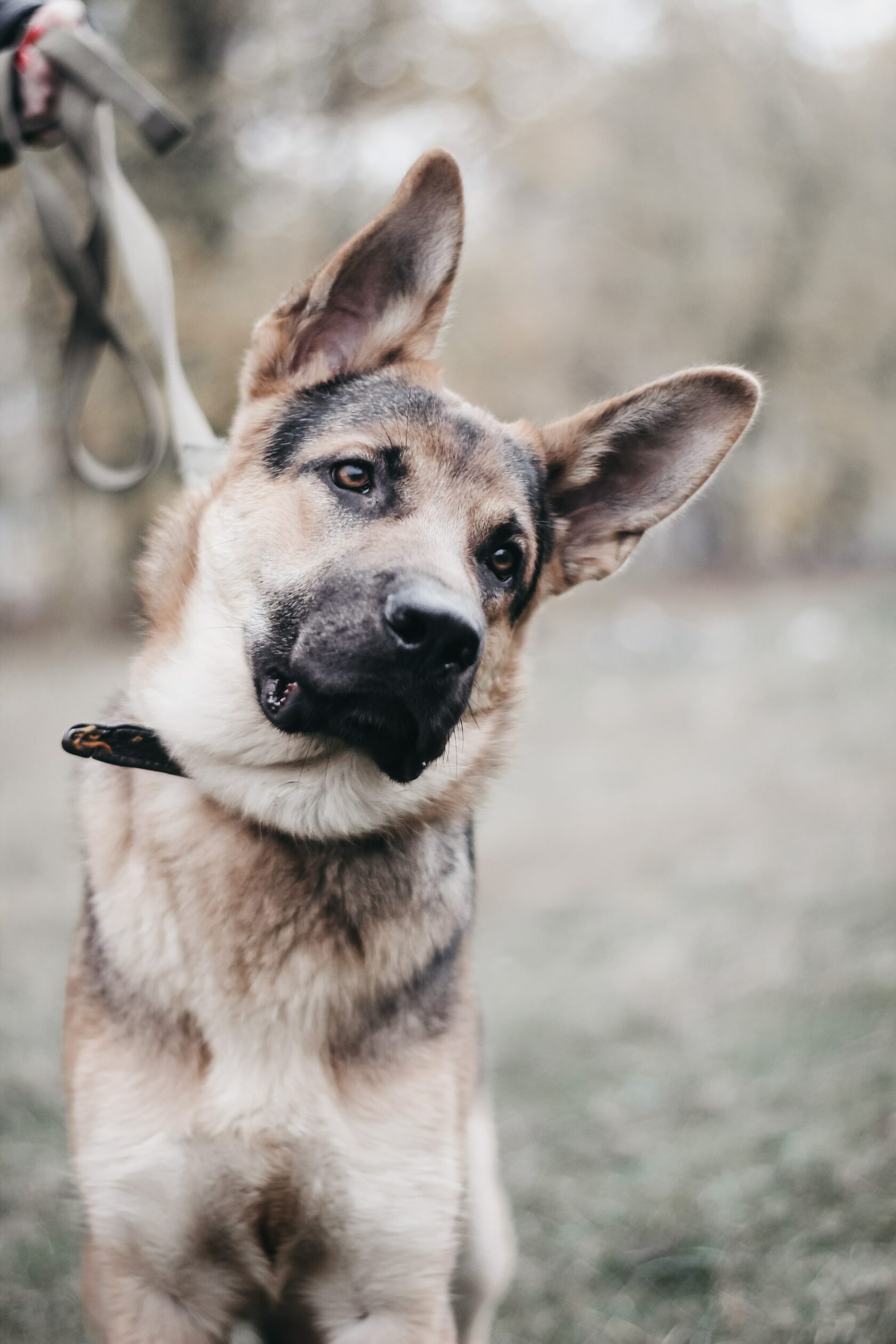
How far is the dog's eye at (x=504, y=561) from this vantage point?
2.56 metres

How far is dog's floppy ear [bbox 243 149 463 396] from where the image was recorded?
2479 millimetres

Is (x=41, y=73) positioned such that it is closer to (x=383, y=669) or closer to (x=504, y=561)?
(x=504, y=561)

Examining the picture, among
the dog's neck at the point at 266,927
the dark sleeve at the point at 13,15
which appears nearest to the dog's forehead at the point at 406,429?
the dog's neck at the point at 266,927

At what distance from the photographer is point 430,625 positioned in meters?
2.01

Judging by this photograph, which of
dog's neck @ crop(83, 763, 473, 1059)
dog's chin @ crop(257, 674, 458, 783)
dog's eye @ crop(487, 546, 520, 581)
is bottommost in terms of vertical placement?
dog's neck @ crop(83, 763, 473, 1059)

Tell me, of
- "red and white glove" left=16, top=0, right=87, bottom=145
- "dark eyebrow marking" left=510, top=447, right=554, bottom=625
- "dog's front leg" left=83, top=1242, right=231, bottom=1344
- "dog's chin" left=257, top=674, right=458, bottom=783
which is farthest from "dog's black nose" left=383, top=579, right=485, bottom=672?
"red and white glove" left=16, top=0, right=87, bottom=145

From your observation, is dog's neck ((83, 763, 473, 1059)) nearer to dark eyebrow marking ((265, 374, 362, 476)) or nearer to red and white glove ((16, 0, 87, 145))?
dark eyebrow marking ((265, 374, 362, 476))

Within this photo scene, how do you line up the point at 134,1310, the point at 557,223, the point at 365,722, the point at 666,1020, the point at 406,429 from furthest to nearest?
the point at 557,223
the point at 666,1020
the point at 406,429
the point at 134,1310
the point at 365,722

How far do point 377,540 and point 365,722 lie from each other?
415 mm

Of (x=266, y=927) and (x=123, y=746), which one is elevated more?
(x=123, y=746)

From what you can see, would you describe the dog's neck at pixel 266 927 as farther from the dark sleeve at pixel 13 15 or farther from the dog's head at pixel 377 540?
the dark sleeve at pixel 13 15

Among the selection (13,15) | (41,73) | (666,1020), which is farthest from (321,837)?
(666,1020)

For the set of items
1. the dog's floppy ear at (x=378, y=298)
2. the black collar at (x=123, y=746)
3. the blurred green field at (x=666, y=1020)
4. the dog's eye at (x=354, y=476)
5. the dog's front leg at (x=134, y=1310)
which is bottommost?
the blurred green field at (x=666, y=1020)

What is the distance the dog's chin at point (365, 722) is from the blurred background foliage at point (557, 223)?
336 inches
